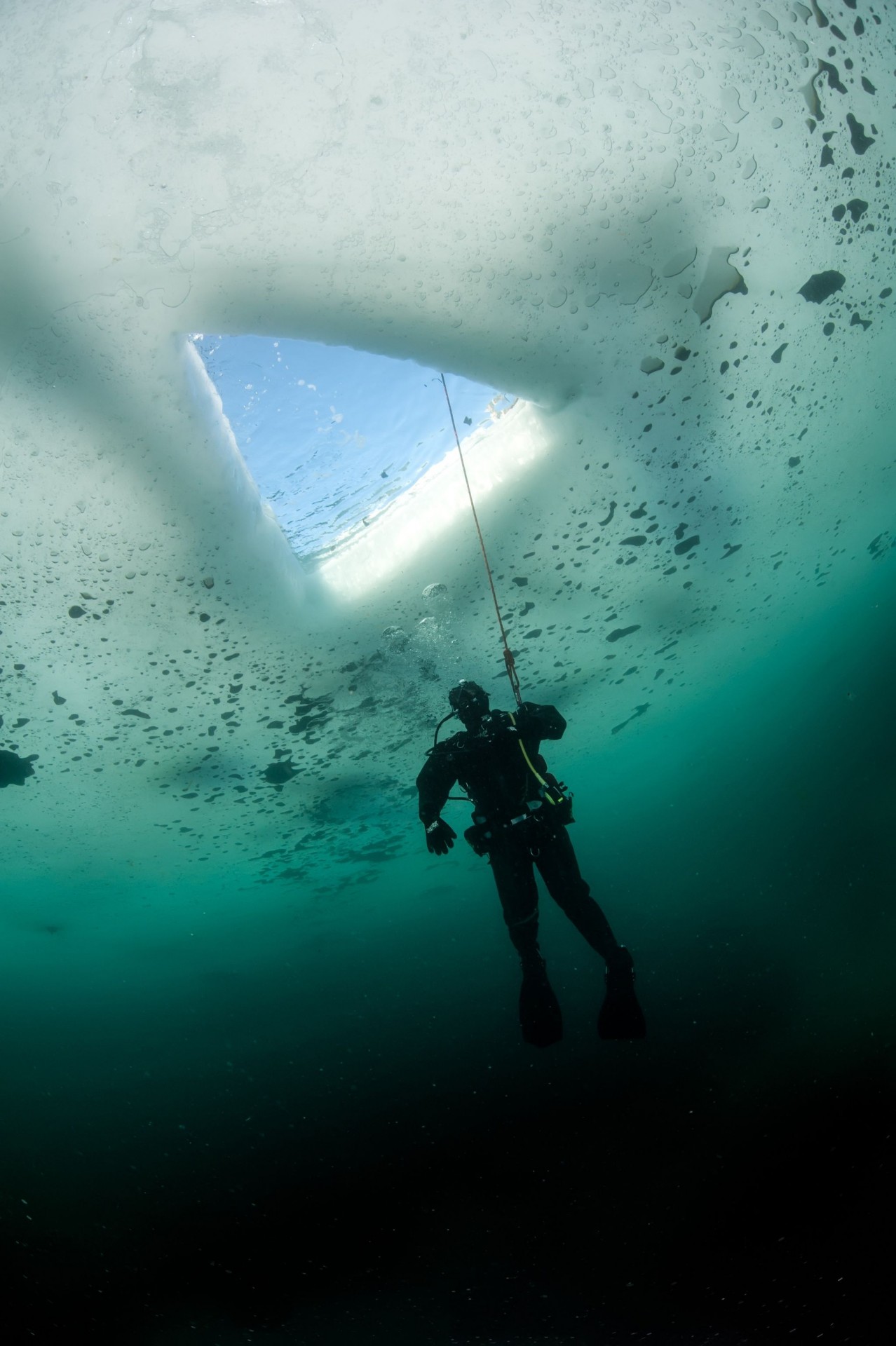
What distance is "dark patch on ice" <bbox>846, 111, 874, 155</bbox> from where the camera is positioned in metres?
4.63

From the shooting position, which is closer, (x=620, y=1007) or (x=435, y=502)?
(x=620, y=1007)

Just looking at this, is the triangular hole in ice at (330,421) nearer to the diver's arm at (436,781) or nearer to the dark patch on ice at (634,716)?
the diver's arm at (436,781)

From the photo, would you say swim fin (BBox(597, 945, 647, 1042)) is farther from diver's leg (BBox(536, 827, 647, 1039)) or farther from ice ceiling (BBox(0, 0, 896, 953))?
ice ceiling (BBox(0, 0, 896, 953))

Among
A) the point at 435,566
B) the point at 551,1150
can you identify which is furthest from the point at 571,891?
the point at 551,1150

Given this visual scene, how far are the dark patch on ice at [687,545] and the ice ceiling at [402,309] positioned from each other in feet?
0.53

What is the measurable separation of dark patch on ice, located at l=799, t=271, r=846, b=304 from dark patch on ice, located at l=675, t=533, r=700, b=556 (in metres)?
3.66

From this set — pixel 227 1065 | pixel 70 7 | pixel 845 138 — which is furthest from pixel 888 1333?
pixel 227 1065

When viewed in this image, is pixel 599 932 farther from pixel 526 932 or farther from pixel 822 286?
pixel 822 286

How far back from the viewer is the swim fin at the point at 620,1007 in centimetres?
425

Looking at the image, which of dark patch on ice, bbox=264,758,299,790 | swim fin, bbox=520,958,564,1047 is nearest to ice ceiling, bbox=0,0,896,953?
dark patch on ice, bbox=264,758,299,790

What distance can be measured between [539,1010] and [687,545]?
803 centimetres

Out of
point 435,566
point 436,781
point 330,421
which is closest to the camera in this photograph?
point 436,781

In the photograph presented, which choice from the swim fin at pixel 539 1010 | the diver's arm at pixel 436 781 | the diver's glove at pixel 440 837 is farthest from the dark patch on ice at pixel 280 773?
the swim fin at pixel 539 1010

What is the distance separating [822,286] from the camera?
6.12m
